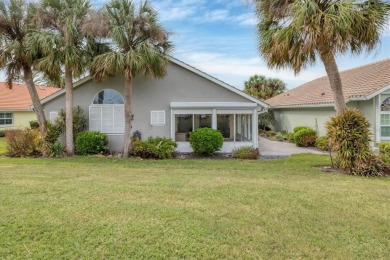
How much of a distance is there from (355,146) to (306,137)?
31.3ft

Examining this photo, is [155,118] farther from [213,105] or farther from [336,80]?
[336,80]

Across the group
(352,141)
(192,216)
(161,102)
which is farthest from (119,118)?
(192,216)

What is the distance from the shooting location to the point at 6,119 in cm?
2942

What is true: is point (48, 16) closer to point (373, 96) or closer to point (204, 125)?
point (204, 125)

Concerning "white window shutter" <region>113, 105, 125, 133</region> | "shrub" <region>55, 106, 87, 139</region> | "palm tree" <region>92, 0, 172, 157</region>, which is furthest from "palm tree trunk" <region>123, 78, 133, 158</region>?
"shrub" <region>55, 106, 87, 139</region>

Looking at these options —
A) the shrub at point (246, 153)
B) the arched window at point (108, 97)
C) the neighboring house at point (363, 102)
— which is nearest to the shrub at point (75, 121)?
the arched window at point (108, 97)

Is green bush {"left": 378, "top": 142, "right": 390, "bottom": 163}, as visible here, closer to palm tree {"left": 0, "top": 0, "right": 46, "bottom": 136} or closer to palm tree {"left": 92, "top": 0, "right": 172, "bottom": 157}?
palm tree {"left": 92, "top": 0, "right": 172, "bottom": 157}

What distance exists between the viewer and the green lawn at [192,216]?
4.41m

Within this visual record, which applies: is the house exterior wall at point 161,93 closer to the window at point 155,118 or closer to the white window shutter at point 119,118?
the window at point 155,118

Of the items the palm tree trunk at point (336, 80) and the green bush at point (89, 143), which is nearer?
the palm tree trunk at point (336, 80)

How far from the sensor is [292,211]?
603 centimetres

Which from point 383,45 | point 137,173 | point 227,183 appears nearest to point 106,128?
point 137,173

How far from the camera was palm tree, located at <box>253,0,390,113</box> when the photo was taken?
991 cm

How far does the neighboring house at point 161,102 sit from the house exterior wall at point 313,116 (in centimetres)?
549
